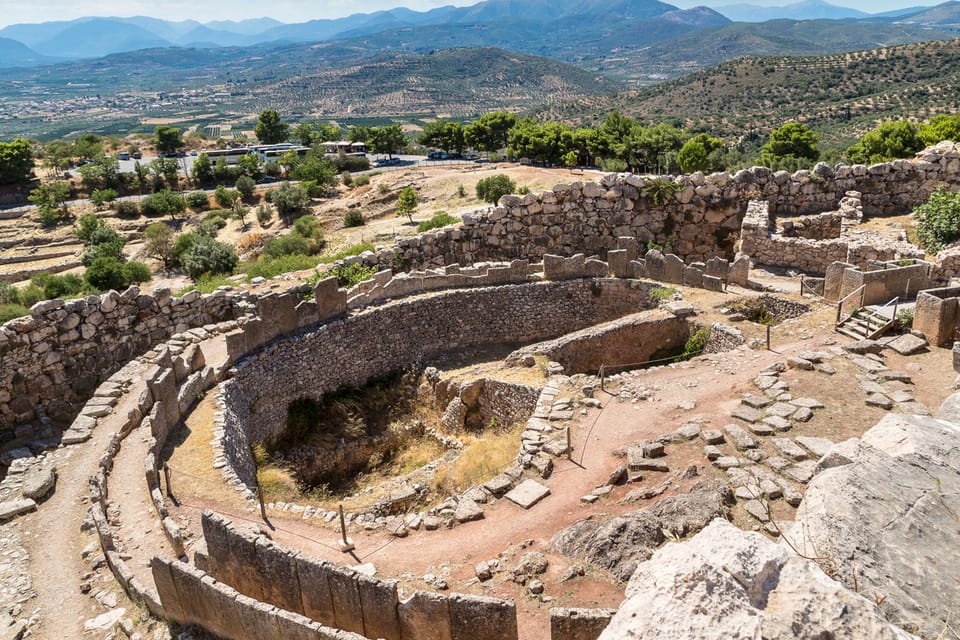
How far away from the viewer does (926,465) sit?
6574 millimetres

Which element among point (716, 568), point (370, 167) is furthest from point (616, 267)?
point (370, 167)

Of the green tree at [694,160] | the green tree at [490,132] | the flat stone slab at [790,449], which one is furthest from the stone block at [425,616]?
the green tree at [490,132]

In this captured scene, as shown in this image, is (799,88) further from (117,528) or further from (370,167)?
(117,528)

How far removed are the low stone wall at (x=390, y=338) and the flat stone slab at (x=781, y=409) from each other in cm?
688

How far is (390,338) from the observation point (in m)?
16.9

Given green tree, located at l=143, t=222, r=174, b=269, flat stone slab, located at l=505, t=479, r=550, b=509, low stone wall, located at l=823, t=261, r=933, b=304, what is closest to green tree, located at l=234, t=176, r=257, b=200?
green tree, located at l=143, t=222, r=174, b=269

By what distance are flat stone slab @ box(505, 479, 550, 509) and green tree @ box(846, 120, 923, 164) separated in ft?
88.3

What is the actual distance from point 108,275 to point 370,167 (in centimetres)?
5111

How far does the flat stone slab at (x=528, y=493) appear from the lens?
391 inches

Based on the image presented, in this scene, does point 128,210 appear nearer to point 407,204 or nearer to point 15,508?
point 407,204

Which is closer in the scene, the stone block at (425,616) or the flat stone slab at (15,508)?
the stone block at (425,616)

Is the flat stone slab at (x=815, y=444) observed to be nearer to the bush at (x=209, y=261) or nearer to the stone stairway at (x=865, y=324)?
the stone stairway at (x=865, y=324)

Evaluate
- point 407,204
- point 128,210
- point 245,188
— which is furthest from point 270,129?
point 407,204

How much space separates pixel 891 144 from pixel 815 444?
27.3m
